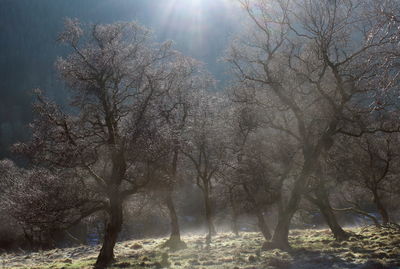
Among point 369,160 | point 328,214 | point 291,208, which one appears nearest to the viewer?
point 291,208

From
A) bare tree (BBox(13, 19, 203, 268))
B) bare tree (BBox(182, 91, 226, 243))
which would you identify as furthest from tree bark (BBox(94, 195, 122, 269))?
bare tree (BBox(182, 91, 226, 243))

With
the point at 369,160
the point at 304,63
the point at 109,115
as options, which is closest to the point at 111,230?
the point at 109,115

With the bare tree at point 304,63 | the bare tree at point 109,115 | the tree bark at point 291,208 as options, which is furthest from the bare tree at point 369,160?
the bare tree at point 109,115

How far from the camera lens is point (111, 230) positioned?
564 inches

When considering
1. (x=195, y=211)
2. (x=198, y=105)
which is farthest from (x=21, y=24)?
(x=198, y=105)

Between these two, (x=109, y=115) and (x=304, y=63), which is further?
(x=304, y=63)

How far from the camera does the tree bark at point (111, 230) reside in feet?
46.0

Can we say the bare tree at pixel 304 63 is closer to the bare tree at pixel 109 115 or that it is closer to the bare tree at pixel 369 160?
the bare tree at pixel 109 115

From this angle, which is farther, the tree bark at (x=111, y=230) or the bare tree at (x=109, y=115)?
the tree bark at (x=111, y=230)

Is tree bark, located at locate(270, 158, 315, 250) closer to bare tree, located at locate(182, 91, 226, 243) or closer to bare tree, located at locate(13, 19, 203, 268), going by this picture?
bare tree, located at locate(13, 19, 203, 268)

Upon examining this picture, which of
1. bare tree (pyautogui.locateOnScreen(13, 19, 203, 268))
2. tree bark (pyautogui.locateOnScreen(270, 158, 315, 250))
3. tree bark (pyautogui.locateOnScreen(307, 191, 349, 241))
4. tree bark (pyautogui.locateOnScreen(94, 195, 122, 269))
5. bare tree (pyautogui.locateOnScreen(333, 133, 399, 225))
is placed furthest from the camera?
bare tree (pyautogui.locateOnScreen(333, 133, 399, 225))

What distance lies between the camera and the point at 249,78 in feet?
49.8

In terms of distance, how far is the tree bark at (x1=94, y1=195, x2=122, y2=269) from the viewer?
46.0ft

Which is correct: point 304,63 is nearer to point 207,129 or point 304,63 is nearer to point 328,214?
point 328,214
